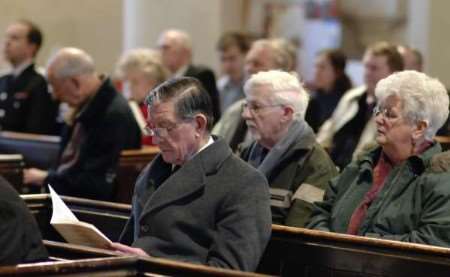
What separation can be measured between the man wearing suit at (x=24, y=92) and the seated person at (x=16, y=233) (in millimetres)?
4904

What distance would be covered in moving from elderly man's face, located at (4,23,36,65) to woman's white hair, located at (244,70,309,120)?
4.28 meters

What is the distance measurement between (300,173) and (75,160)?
2.06 m

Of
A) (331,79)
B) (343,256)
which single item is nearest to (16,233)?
(343,256)

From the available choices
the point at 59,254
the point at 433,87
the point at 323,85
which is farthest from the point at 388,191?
the point at 323,85

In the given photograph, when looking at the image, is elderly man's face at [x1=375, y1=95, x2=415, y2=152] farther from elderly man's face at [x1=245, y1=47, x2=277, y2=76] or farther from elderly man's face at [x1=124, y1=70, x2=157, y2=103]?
elderly man's face at [x1=124, y1=70, x2=157, y2=103]

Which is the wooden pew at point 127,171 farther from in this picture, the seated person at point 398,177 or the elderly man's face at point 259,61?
the seated person at point 398,177

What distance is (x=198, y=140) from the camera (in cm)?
456

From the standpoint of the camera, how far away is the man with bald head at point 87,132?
23.1 ft

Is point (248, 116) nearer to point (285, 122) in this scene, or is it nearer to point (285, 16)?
point (285, 122)

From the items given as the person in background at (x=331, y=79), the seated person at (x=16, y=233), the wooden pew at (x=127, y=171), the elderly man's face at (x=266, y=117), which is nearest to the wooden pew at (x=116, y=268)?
the seated person at (x=16, y=233)

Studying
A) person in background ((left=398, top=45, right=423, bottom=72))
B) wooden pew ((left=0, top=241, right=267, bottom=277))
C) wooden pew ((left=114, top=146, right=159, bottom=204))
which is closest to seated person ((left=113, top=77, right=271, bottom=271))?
wooden pew ((left=0, top=241, right=267, bottom=277))

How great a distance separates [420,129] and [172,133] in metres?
1.08

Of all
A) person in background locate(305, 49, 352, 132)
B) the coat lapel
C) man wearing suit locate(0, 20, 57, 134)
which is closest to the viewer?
the coat lapel

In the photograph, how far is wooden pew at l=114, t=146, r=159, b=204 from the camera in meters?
7.21
